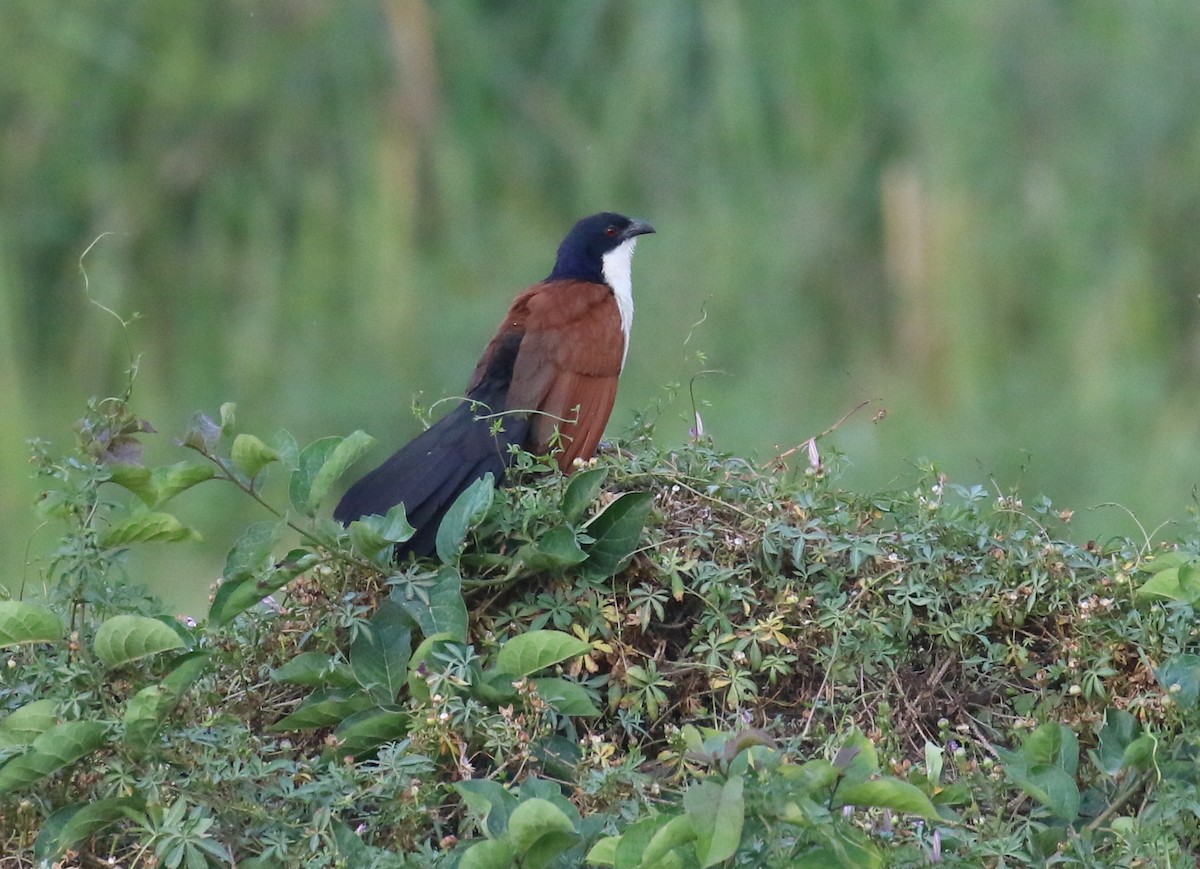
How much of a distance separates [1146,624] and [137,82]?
230 inches

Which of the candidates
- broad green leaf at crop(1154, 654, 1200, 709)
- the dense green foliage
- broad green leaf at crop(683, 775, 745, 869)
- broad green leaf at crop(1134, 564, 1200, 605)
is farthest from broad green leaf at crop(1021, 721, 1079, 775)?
broad green leaf at crop(683, 775, 745, 869)

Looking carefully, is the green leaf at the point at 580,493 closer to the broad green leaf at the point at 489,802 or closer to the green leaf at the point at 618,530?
the green leaf at the point at 618,530

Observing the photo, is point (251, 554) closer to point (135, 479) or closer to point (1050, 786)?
point (135, 479)

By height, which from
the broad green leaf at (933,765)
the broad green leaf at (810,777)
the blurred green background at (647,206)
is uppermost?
the blurred green background at (647,206)

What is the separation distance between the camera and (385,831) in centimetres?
171

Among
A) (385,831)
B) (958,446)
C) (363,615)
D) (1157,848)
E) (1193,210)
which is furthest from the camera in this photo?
(1193,210)

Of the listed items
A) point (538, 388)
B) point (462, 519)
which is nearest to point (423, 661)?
point (462, 519)

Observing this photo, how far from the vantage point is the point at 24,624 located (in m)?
1.74

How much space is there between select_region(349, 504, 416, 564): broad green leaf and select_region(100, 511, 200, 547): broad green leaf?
177mm

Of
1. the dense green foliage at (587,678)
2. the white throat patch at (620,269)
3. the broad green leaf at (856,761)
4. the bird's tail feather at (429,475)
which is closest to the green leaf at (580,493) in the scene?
the dense green foliage at (587,678)

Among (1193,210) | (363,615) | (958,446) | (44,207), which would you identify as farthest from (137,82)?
(363,615)

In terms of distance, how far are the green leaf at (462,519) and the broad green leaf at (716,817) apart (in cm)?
58

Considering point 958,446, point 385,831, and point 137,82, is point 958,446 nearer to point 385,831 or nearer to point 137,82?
point 137,82

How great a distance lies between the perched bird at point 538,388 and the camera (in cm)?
243
